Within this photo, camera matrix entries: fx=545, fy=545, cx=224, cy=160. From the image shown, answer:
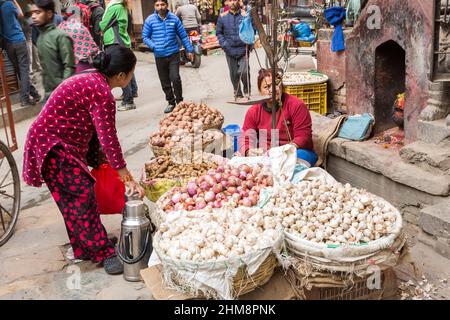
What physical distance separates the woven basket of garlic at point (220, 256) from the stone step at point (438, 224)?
161cm

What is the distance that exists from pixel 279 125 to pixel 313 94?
3021mm

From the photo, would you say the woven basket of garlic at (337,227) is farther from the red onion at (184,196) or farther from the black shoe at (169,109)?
the black shoe at (169,109)

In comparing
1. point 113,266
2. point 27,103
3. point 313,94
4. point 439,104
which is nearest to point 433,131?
Result: point 439,104

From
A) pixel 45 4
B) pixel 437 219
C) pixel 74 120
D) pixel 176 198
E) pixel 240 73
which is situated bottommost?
pixel 437 219

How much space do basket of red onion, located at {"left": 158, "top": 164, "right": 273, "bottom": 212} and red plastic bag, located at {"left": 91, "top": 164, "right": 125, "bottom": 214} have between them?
52 centimetres

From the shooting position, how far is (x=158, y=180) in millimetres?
4641

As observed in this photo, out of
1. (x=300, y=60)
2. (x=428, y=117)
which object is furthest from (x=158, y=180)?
(x=300, y=60)

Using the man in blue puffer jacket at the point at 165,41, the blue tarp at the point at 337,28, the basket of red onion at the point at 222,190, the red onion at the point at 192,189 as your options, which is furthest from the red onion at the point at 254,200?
the man in blue puffer jacket at the point at 165,41

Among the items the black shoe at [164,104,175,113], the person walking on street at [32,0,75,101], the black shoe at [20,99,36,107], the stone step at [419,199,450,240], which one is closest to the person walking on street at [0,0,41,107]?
the black shoe at [20,99,36,107]

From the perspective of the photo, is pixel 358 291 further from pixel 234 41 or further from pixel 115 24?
pixel 115 24

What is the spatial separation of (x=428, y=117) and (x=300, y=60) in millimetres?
9271

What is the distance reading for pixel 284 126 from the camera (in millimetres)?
5031
